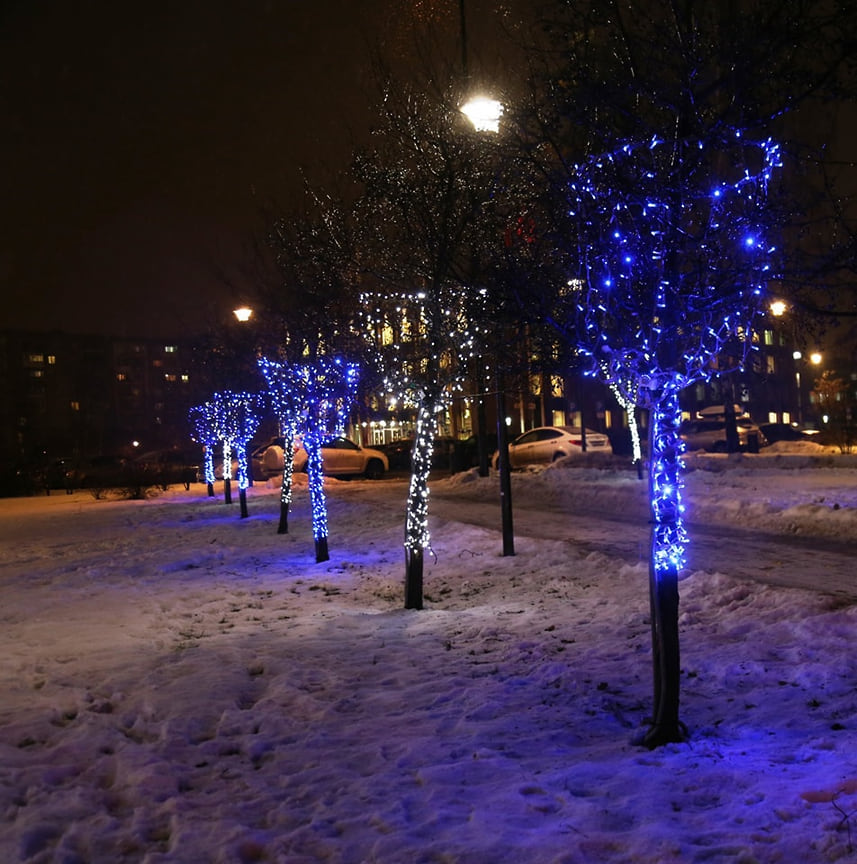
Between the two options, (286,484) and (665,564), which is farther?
(286,484)

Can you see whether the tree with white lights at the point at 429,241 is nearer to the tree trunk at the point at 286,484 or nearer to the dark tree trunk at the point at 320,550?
the dark tree trunk at the point at 320,550

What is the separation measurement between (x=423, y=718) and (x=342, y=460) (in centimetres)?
2597

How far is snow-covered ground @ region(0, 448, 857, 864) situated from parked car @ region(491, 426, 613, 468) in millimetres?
17492

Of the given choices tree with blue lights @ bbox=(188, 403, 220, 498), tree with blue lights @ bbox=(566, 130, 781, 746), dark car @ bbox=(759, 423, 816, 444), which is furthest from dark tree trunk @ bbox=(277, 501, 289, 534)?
dark car @ bbox=(759, 423, 816, 444)

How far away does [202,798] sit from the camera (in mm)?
4527

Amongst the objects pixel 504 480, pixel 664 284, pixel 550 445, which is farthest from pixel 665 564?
pixel 550 445

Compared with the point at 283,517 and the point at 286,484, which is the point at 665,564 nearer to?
the point at 286,484

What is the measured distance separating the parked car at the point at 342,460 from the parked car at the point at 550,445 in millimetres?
4580

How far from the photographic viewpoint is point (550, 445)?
98.8 ft

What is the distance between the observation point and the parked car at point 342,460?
31.5 m

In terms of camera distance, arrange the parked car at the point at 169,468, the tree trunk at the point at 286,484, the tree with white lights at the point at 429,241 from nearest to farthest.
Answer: the tree with white lights at the point at 429,241, the tree trunk at the point at 286,484, the parked car at the point at 169,468

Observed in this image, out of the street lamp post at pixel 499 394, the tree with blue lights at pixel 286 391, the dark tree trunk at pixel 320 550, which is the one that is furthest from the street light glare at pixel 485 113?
the dark tree trunk at pixel 320 550

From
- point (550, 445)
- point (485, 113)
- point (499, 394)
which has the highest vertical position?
point (485, 113)

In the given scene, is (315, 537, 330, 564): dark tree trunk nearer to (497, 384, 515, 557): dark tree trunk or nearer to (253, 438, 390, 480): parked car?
(497, 384, 515, 557): dark tree trunk
